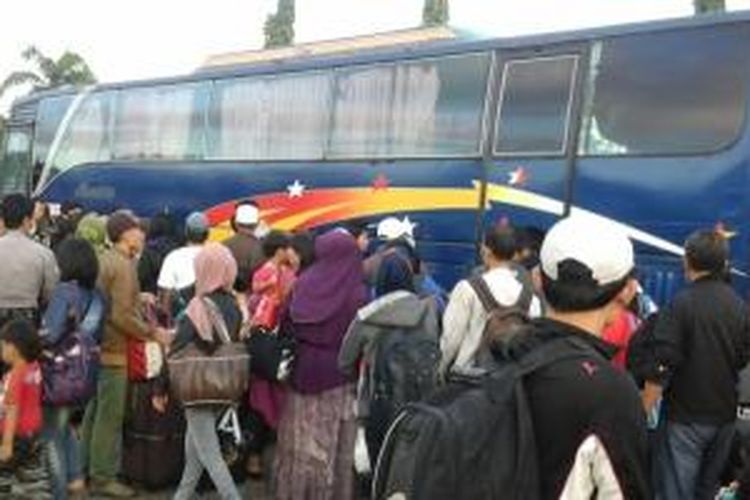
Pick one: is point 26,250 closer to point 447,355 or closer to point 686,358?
point 447,355

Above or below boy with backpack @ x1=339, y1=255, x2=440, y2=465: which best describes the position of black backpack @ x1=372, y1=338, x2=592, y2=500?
above

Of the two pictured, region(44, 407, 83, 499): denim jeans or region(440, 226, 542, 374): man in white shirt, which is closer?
region(440, 226, 542, 374): man in white shirt

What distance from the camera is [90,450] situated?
7.14 metres

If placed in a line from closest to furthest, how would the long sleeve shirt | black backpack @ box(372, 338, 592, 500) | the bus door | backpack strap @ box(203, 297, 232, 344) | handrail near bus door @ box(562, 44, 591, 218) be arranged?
black backpack @ box(372, 338, 592, 500) → backpack strap @ box(203, 297, 232, 344) → the long sleeve shirt → handrail near bus door @ box(562, 44, 591, 218) → the bus door

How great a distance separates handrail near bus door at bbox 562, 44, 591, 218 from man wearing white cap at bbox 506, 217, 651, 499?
23.0 ft

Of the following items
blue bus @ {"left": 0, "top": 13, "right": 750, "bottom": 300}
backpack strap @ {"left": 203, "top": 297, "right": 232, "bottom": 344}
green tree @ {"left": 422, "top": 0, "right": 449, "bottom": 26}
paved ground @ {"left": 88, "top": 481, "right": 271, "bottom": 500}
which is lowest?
paved ground @ {"left": 88, "top": 481, "right": 271, "bottom": 500}

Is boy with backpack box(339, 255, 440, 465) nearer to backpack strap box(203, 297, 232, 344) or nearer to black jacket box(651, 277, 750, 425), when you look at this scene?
backpack strap box(203, 297, 232, 344)

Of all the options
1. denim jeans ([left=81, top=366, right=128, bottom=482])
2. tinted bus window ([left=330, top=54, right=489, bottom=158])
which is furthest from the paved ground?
tinted bus window ([left=330, top=54, right=489, bottom=158])

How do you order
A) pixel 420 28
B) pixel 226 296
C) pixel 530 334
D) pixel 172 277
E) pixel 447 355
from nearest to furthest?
pixel 530 334, pixel 447 355, pixel 226 296, pixel 172 277, pixel 420 28

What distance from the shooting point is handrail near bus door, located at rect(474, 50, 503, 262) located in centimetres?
1019

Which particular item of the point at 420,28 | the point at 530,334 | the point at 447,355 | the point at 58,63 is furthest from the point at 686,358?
Answer: the point at 58,63

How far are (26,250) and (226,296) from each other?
62.0 inches

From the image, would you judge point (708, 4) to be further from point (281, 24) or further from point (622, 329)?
point (281, 24)

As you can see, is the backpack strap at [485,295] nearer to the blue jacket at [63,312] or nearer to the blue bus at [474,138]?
the blue jacket at [63,312]
